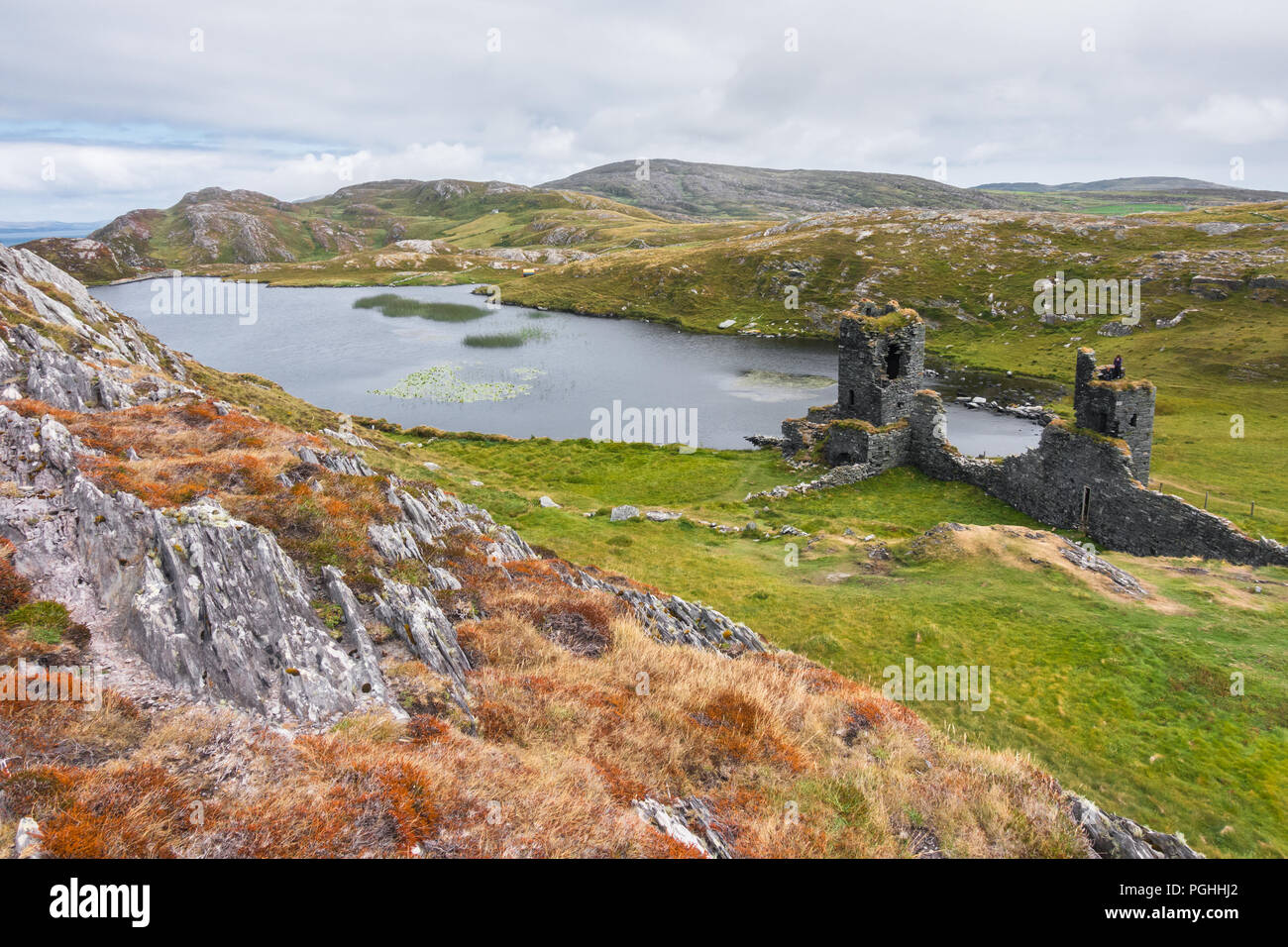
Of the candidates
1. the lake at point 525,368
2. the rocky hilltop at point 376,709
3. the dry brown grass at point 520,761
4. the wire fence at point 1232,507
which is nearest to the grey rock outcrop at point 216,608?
the rocky hilltop at point 376,709

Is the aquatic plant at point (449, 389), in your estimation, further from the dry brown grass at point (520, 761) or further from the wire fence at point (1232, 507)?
the wire fence at point (1232, 507)

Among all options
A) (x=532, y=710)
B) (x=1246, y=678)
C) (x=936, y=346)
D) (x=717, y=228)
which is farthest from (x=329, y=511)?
(x=717, y=228)

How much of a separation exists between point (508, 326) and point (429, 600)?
107614 mm

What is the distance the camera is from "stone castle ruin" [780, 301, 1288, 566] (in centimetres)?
2800

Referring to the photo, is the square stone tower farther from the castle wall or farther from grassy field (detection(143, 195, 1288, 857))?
grassy field (detection(143, 195, 1288, 857))

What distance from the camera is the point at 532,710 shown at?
36.4 ft

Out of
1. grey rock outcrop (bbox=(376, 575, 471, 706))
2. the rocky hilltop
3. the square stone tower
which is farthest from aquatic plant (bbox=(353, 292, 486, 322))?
grey rock outcrop (bbox=(376, 575, 471, 706))

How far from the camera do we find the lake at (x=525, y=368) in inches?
2586

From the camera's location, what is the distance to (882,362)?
40562 mm

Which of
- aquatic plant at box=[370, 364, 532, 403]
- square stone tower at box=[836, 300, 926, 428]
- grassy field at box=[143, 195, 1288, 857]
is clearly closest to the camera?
grassy field at box=[143, 195, 1288, 857]

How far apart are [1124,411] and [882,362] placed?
43.6ft

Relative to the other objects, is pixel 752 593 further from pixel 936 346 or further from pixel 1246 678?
pixel 936 346

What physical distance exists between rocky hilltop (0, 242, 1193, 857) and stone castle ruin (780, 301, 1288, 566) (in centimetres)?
2229

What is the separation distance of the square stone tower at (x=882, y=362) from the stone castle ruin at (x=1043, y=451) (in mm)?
65
